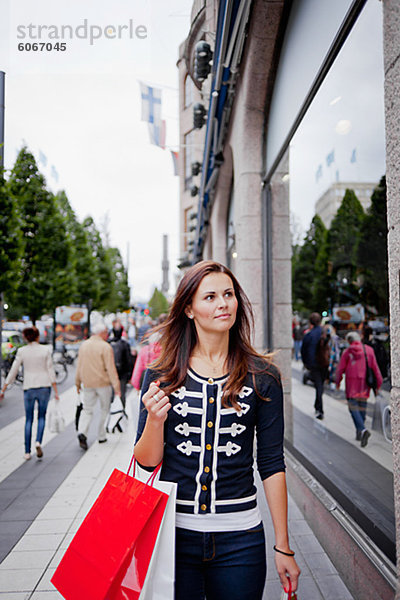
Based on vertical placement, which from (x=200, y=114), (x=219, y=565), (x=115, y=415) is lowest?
(x=115, y=415)

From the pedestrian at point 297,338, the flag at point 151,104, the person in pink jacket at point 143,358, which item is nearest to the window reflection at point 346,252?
the pedestrian at point 297,338

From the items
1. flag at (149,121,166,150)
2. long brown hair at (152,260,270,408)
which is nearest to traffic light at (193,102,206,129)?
flag at (149,121,166,150)

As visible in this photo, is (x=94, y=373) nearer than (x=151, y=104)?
Yes

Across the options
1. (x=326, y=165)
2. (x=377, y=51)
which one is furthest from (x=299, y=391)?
(x=377, y=51)

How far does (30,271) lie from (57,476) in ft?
50.5

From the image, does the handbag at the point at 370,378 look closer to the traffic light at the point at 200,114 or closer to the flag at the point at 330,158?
the flag at the point at 330,158

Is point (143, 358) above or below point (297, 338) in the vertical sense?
below

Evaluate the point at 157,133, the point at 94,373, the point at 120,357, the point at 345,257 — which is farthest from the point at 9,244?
the point at 345,257

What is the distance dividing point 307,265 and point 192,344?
4275mm

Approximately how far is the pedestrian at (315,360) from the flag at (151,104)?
6.12 meters

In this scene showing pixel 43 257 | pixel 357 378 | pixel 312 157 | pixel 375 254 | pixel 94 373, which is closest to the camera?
pixel 375 254

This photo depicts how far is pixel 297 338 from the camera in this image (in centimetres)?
713

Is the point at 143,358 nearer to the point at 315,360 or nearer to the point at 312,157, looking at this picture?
the point at 315,360

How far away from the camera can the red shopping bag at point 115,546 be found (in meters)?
1.71
